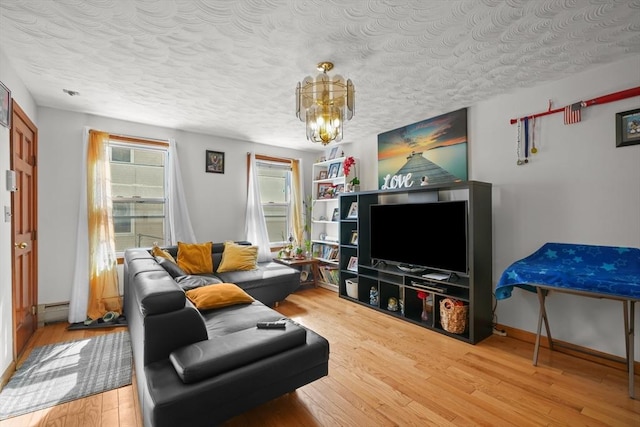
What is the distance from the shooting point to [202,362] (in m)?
1.47

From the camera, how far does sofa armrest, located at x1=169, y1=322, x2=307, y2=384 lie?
4.77 ft

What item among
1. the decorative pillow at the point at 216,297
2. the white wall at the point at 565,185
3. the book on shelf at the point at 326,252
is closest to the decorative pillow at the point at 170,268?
the decorative pillow at the point at 216,297

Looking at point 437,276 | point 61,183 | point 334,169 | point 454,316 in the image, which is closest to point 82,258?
point 61,183

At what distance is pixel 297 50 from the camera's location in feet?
6.90

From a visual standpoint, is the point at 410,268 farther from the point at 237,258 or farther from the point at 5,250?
the point at 5,250

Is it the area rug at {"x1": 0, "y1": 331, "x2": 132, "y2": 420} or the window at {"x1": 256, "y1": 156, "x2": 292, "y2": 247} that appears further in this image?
the window at {"x1": 256, "y1": 156, "x2": 292, "y2": 247}

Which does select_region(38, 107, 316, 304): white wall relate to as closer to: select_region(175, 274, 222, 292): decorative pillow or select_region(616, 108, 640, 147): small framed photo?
select_region(175, 274, 222, 292): decorative pillow

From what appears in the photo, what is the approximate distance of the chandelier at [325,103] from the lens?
2145 millimetres

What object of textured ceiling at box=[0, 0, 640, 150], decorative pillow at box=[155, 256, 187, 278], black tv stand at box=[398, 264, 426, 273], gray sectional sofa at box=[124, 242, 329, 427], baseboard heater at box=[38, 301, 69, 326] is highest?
textured ceiling at box=[0, 0, 640, 150]

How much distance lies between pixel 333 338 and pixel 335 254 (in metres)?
1.88

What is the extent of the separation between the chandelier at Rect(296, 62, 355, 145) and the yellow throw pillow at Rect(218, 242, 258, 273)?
7.69 ft

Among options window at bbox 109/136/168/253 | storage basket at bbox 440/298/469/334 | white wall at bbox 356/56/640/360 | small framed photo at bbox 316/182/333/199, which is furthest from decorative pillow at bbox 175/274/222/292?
white wall at bbox 356/56/640/360

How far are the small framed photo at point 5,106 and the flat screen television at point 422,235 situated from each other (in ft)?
11.7

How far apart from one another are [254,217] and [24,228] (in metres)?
2.56
